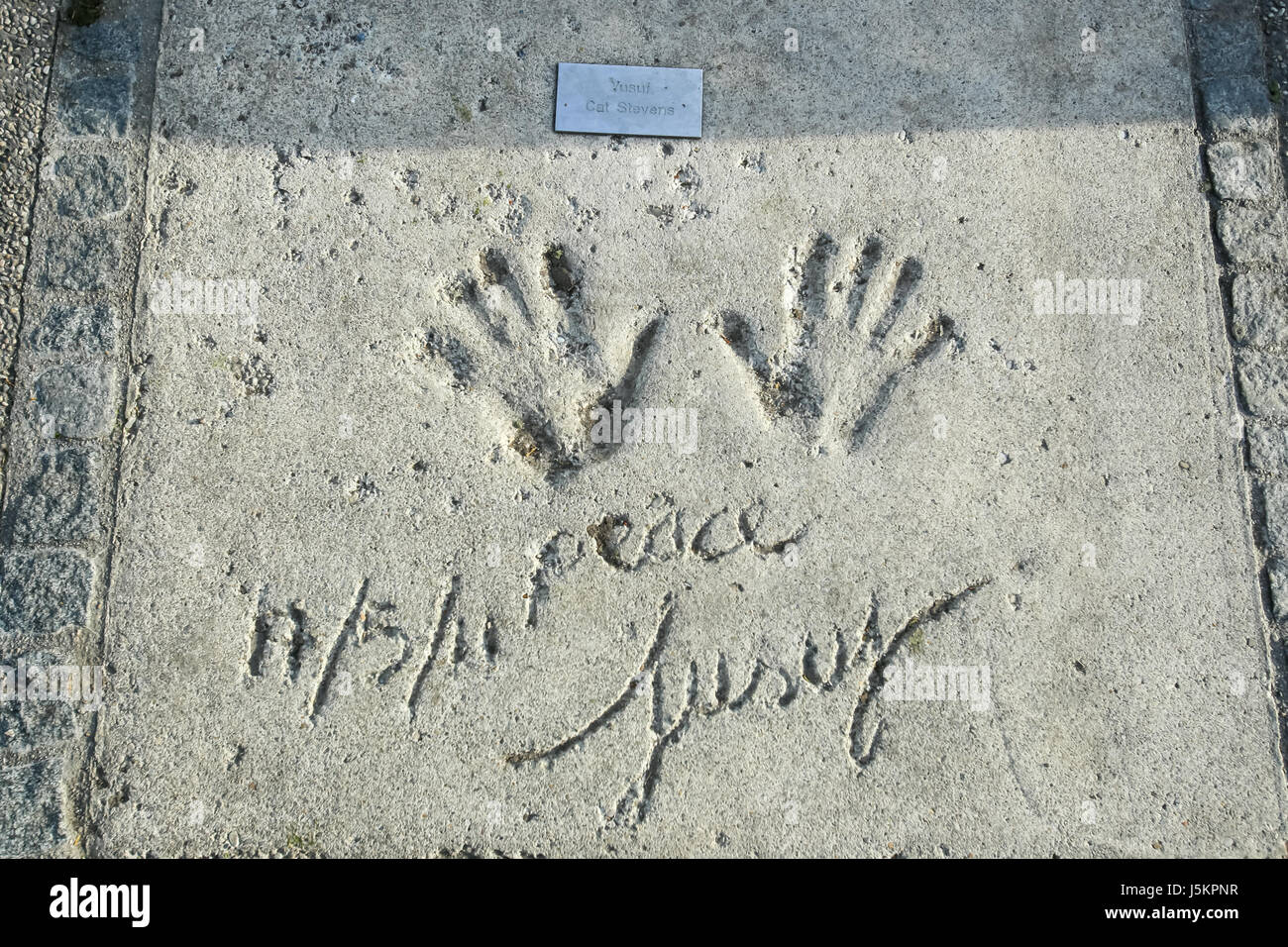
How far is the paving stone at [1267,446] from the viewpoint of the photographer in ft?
8.05

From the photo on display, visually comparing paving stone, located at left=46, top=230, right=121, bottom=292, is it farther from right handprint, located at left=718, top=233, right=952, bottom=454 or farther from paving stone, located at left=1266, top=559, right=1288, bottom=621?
paving stone, located at left=1266, top=559, right=1288, bottom=621

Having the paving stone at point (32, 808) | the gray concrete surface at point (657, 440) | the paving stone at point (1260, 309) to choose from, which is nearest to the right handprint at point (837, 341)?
the gray concrete surface at point (657, 440)

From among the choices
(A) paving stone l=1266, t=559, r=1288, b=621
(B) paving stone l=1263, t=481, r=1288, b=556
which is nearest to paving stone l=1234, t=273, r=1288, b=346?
(B) paving stone l=1263, t=481, r=1288, b=556

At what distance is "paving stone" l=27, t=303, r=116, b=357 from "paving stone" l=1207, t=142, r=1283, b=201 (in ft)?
10.9

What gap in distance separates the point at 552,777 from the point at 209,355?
5.08 ft

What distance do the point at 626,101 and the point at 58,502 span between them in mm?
2004

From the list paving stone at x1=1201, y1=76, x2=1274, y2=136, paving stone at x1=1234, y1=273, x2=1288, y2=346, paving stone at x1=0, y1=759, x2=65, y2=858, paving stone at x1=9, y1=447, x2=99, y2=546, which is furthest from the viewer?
paving stone at x1=1201, y1=76, x2=1274, y2=136

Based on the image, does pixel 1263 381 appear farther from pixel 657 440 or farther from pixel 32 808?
pixel 32 808

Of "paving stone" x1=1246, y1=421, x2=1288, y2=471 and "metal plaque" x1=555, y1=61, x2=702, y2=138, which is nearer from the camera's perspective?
"paving stone" x1=1246, y1=421, x2=1288, y2=471

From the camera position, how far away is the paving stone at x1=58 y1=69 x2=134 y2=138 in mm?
2537

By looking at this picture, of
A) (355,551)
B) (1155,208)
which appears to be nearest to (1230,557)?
(1155,208)

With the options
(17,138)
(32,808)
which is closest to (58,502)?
(32,808)

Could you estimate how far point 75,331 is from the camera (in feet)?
8.05

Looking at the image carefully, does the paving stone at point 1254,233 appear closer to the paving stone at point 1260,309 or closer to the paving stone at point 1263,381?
the paving stone at point 1260,309
